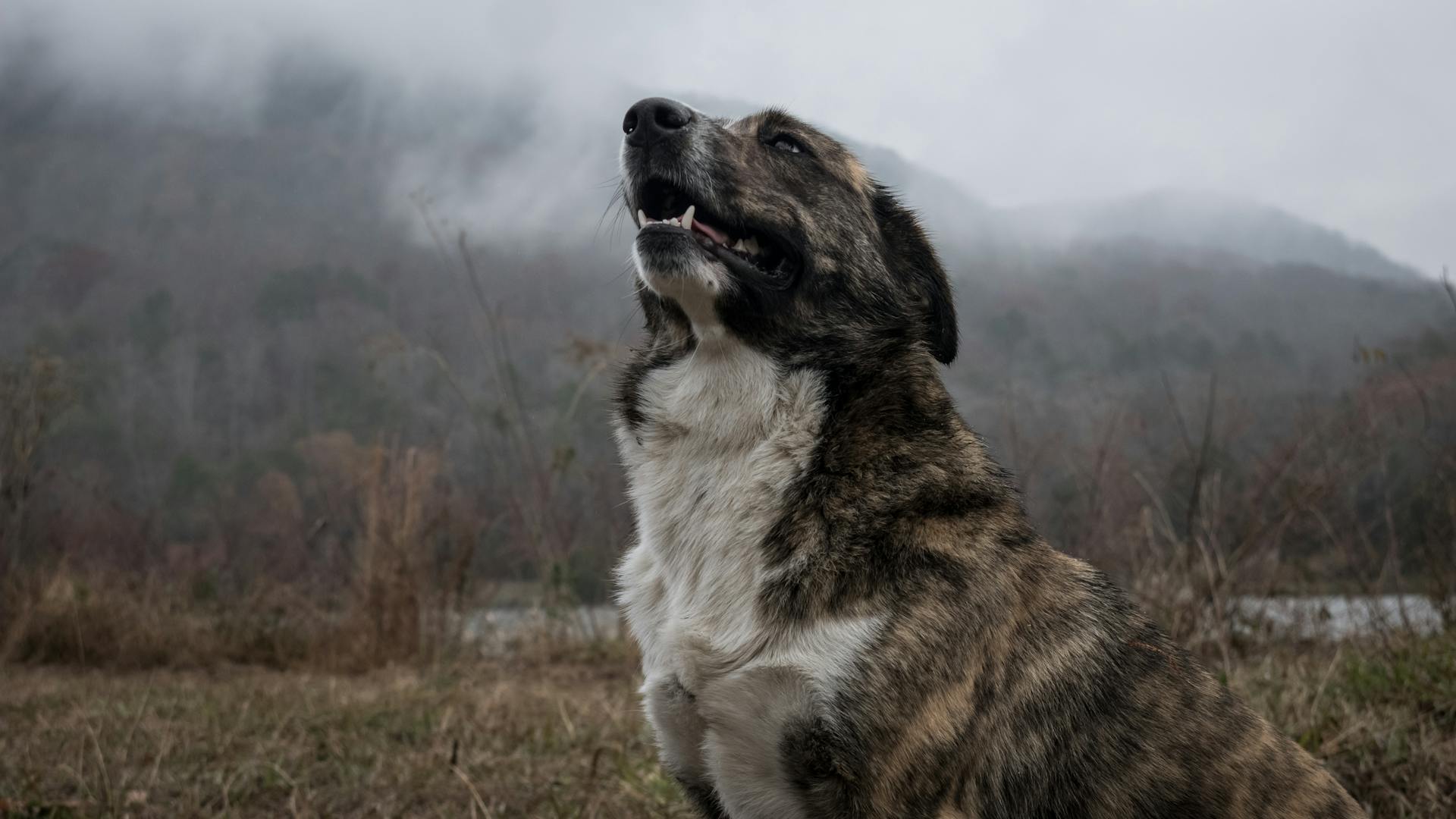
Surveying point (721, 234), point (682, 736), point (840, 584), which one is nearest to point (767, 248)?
point (721, 234)

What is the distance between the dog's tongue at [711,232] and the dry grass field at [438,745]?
1.77 meters

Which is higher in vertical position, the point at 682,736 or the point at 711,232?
the point at 711,232

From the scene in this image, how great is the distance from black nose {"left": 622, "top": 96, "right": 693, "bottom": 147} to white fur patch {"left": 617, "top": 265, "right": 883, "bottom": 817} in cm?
43

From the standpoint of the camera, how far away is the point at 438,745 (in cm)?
432

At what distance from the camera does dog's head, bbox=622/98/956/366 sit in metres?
2.65

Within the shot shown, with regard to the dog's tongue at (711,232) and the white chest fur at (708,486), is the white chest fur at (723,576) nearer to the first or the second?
the white chest fur at (708,486)

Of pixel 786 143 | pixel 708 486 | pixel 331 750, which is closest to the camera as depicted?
pixel 708 486

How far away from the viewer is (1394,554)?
579 cm

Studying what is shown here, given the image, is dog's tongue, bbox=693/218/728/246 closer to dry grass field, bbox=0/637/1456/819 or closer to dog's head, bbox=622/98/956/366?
dog's head, bbox=622/98/956/366

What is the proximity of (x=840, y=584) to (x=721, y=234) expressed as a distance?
105 centimetres

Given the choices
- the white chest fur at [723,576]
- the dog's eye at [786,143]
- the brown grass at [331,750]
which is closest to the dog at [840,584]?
the white chest fur at [723,576]

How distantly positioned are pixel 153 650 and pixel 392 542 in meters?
2.16

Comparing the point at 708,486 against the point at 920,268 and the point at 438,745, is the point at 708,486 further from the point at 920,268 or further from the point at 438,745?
the point at 438,745

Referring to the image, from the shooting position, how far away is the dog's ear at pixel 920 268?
2.99m
